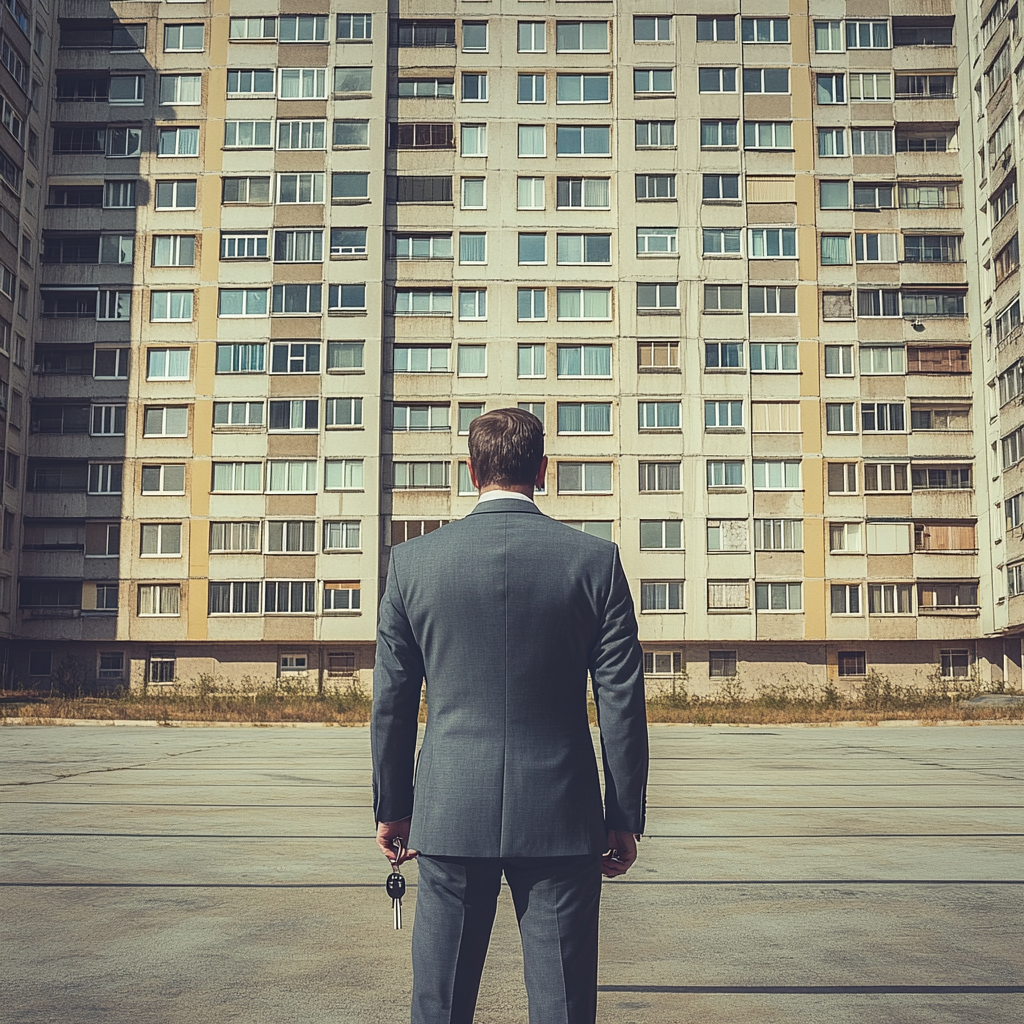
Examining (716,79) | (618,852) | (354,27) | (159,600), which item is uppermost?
(354,27)

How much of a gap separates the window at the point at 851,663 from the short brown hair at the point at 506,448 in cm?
4395

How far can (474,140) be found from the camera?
156 ft

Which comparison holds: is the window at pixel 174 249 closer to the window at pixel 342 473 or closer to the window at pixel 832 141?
the window at pixel 342 473

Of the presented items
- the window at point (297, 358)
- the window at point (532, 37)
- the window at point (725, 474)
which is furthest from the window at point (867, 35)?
the window at point (297, 358)

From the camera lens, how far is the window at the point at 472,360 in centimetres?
4616

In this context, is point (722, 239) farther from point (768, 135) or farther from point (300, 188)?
point (300, 188)

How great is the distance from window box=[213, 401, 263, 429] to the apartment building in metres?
0.11

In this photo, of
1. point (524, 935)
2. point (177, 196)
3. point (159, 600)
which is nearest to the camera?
point (524, 935)

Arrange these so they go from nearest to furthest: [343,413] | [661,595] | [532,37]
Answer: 1. [661,595]
2. [343,413]
3. [532,37]

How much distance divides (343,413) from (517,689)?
141 ft

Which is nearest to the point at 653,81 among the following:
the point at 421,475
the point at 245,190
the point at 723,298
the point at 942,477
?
the point at 723,298

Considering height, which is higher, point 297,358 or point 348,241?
point 348,241

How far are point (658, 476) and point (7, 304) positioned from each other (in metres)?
25.1

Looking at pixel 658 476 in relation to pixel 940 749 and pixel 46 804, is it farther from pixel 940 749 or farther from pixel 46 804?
pixel 46 804
